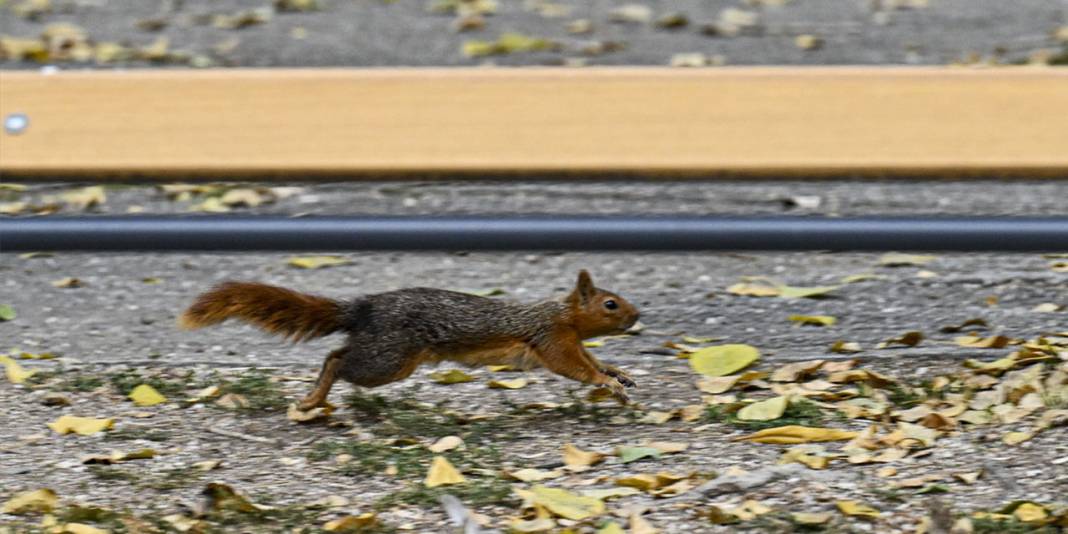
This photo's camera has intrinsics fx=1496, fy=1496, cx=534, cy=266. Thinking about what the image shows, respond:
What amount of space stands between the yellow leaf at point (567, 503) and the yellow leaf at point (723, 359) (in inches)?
38.7

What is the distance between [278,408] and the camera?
3.77 meters

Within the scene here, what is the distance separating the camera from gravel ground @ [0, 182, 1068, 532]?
308 centimetres

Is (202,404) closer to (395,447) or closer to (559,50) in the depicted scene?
(395,447)

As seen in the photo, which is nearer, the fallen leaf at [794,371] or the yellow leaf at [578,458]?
the yellow leaf at [578,458]

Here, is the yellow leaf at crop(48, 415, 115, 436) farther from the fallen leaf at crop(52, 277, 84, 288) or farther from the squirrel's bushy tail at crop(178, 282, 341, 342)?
the fallen leaf at crop(52, 277, 84, 288)

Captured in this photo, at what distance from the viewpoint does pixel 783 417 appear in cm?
356

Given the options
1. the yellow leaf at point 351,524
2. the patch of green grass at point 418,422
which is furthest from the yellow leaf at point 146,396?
the yellow leaf at point 351,524

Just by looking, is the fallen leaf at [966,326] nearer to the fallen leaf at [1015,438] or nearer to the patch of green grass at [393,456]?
the fallen leaf at [1015,438]

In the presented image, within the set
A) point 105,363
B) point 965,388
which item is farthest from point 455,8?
point 965,388

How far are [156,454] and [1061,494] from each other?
1.95 m

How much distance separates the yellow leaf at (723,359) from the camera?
396cm

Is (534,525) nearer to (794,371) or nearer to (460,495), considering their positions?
(460,495)

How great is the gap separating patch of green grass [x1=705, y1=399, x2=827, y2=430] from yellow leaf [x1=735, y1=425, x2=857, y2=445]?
8 cm

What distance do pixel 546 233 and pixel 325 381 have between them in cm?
104
